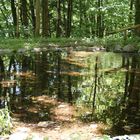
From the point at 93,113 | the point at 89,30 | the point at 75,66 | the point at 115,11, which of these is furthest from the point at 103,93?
the point at 89,30

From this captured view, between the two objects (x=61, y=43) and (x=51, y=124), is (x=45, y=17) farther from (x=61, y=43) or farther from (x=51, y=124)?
(x=51, y=124)

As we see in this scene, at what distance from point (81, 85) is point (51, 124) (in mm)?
3464

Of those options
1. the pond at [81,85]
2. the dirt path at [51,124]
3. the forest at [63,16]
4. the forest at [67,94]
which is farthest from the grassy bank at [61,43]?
the dirt path at [51,124]

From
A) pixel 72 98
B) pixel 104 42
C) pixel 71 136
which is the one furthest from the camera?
pixel 104 42

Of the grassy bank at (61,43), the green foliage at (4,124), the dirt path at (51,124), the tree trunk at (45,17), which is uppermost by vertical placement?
the tree trunk at (45,17)

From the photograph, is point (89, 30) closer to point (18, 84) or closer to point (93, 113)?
point (18, 84)

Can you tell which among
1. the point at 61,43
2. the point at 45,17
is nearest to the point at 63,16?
the point at 45,17

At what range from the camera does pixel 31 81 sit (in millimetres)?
10539

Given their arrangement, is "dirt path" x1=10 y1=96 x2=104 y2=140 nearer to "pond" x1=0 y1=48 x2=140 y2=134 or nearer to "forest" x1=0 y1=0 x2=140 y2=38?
"pond" x1=0 y1=48 x2=140 y2=134

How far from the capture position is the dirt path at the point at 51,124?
6.10 metres

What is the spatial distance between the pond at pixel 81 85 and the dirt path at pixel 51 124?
0.27 feet

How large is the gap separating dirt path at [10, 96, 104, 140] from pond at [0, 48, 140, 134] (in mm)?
Answer: 83

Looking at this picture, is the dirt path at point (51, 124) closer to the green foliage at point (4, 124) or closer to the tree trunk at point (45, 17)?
the green foliage at point (4, 124)

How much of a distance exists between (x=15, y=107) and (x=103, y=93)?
2399 mm
